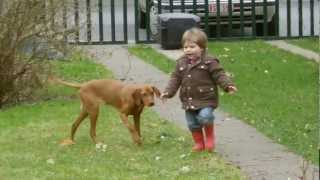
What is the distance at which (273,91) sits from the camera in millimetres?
11312

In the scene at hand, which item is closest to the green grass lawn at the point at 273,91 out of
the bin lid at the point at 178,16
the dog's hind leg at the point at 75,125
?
the bin lid at the point at 178,16

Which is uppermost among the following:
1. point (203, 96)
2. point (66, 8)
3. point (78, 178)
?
point (66, 8)

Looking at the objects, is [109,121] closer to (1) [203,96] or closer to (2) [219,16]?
(1) [203,96]

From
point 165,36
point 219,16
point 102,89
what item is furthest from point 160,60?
point 102,89

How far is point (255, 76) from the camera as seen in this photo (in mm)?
12523

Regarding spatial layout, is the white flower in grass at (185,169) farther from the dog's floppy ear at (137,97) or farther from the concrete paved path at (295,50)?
the concrete paved path at (295,50)

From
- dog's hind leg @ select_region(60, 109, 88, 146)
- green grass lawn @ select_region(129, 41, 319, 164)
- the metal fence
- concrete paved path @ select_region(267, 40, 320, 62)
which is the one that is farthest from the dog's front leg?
the metal fence

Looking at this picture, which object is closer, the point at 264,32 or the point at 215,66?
the point at 215,66

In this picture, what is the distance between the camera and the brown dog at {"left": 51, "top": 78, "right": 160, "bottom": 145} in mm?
7961

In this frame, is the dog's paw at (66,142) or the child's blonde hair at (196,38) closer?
the child's blonde hair at (196,38)

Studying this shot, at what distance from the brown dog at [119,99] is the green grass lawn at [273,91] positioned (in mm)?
1310

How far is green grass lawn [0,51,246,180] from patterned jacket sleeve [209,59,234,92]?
2.03ft

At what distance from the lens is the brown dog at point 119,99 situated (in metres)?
7.96

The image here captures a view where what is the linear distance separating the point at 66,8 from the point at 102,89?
3000mm
